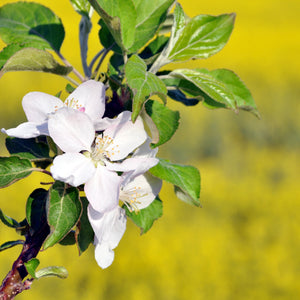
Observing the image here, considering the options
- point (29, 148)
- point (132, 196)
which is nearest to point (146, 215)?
point (132, 196)

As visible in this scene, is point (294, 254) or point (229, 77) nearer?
point (229, 77)

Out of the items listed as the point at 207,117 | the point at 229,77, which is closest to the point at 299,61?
the point at 207,117

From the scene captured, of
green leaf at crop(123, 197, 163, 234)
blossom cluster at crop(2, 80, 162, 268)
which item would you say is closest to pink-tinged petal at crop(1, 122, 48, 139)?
blossom cluster at crop(2, 80, 162, 268)

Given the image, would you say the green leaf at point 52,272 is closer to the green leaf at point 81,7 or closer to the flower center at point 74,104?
the flower center at point 74,104

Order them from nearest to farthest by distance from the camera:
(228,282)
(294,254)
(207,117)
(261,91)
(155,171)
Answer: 1. (155,171)
2. (228,282)
3. (294,254)
4. (207,117)
5. (261,91)

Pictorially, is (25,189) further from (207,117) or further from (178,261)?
(207,117)

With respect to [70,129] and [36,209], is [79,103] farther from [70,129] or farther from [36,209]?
[36,209]

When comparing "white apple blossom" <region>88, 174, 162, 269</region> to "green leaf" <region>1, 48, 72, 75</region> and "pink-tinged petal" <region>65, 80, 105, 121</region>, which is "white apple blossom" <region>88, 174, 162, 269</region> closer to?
"pink-tinged petal" <region>65, 80, 105, 121</region>
